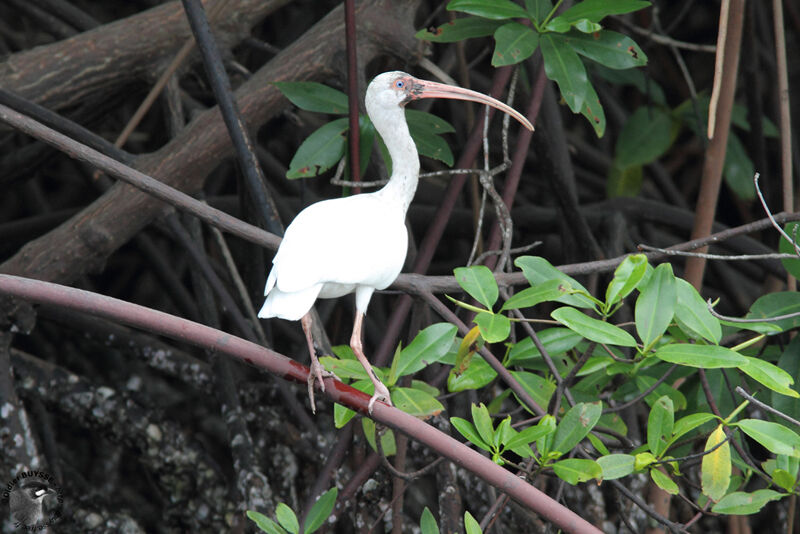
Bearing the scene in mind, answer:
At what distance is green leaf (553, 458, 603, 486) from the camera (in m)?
1.21

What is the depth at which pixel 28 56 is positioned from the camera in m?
2.03

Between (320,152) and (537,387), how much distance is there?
60 cm

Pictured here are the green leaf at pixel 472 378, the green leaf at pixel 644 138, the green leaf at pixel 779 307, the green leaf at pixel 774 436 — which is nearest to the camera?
the green leaf at pixel 774 436

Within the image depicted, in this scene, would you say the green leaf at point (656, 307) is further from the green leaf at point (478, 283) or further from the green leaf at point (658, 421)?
the green leaf at point (478, 283)

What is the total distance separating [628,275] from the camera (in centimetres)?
121

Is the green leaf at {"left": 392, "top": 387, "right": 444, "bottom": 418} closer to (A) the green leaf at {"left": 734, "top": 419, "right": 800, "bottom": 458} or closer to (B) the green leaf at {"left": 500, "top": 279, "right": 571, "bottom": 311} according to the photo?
(B) the green leaf at {"left": 500, "top": 279, "right": 571, "bottom": 311}

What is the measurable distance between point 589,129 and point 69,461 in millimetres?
2029

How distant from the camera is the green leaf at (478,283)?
133 cm

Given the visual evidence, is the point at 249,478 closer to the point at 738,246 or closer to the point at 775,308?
the point at 775,308

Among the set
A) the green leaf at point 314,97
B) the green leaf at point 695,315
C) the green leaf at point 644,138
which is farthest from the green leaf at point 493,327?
the green leaf at point 644,138

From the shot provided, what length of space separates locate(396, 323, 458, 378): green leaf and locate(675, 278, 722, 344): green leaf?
1.04 feet

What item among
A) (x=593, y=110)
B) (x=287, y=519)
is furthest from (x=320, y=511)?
(x=593, y=110)

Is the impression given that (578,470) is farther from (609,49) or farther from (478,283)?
(609,49)

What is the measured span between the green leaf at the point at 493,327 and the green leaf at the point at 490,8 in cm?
56
